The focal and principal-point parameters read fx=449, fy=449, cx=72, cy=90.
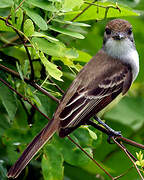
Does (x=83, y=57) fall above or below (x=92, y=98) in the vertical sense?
above

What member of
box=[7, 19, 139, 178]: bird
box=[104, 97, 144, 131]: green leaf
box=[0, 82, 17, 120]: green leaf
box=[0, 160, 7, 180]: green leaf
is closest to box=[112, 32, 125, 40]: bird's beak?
box=[7, 19, 139, 178]: bird

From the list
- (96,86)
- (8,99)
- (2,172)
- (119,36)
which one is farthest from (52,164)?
(119,36)

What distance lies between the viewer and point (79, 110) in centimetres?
355

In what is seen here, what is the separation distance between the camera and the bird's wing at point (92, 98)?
3465 mm

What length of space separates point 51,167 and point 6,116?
665 mm

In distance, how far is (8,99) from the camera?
3334 mm

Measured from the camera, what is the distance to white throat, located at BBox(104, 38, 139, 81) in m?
4.11

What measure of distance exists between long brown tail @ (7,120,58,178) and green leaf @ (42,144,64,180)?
81 millimetres

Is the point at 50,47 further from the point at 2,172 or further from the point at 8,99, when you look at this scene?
the point at 2,172

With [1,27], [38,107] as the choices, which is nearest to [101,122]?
Result: [38,107]

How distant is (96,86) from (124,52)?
1.70 ft

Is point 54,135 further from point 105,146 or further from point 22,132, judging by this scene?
point 105,146

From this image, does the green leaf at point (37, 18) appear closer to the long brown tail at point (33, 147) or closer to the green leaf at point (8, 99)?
the green leaf at point (8, 99)

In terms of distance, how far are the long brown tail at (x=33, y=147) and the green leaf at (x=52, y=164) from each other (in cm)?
8
